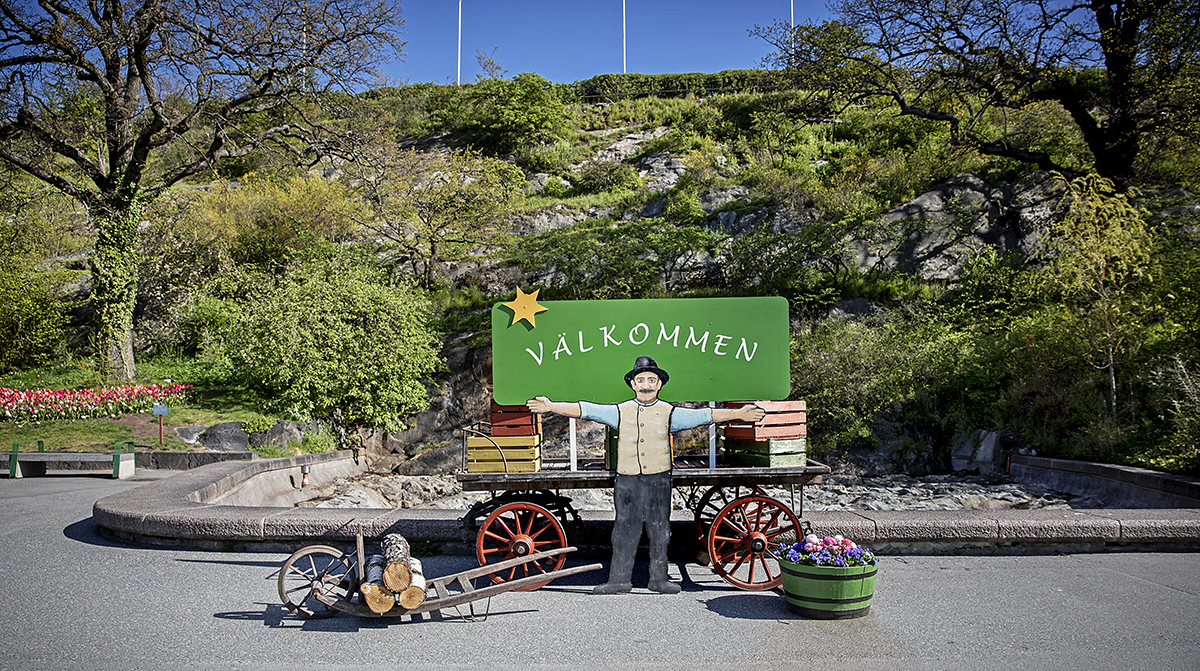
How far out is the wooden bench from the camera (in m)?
12.1

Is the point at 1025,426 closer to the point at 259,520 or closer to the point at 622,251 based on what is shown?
the point at 622,251

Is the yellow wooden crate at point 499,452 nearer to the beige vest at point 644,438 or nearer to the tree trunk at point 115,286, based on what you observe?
the beige vest at point 644,438

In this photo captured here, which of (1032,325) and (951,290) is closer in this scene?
(1032,325)

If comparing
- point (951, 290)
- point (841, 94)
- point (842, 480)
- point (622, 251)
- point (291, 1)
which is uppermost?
point (291, 1)

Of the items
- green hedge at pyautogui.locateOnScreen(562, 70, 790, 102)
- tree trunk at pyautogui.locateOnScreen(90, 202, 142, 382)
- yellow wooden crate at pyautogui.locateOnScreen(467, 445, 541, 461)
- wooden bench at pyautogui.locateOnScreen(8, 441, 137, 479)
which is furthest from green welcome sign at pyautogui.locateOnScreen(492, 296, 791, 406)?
green hedge at pyautogui.locateOnScreen(562, 70, 790, 102)

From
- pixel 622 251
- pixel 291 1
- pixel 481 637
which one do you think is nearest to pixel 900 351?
pixel 622 251

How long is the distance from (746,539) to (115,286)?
18376 millimetres

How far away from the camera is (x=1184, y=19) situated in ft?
50.9

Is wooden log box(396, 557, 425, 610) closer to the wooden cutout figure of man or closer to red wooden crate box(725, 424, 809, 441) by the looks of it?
the wooden cutout figure of man

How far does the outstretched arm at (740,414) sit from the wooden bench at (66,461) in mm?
11501

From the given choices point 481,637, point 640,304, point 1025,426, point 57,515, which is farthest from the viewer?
point 1025,426

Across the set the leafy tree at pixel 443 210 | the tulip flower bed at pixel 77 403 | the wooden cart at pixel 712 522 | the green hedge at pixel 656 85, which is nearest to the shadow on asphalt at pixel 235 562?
the wooden cart at pixel 712 522

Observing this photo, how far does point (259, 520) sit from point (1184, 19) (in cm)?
2092

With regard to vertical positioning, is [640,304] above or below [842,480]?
above
